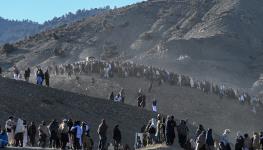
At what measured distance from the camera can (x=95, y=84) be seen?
6612cm

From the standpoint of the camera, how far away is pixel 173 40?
110500 millimetres

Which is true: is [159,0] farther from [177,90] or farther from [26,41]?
[177,90]

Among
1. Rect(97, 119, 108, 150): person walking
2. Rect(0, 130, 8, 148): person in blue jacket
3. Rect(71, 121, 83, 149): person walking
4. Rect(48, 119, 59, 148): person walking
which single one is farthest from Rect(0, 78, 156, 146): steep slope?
Rect(0, 130, 8, 148): person in blue jacket

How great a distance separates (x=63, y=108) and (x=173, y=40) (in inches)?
2530

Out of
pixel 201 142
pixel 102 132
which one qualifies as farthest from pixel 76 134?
pixel 201 142

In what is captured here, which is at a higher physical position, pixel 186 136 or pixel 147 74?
pixel 147 74

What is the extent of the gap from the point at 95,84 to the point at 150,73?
7.71 meters

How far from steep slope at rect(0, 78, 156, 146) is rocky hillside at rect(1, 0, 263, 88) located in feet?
136

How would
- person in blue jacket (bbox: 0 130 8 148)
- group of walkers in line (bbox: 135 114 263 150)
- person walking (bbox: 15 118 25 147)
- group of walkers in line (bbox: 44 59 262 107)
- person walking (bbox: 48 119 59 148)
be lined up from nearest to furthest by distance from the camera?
person in blue jacket (bbox: 0 130 8 148) → group of walkers in line (bbox: 135 114 263 150) → person walking (bbox: 48 119 59 148) → person walking (bbox: 15 118 25 147) → group of walkers in line (bbox: 44 59 262 107)

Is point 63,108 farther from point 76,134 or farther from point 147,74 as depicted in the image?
point 147,74

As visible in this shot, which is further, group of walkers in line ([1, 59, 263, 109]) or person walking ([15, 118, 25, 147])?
group of walkers in line ([1, 59, 263, 109])

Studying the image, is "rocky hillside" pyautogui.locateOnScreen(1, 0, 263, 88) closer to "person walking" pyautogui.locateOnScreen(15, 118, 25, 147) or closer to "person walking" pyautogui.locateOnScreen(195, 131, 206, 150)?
"person walking" pyautogui.locateOnScreen(195, 131, 206, 150)

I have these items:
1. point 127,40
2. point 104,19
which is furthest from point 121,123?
point 104,19

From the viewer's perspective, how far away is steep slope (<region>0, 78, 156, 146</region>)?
4462 cm
